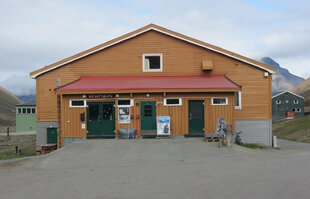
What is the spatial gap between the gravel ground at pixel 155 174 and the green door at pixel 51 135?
A: 16.9ft

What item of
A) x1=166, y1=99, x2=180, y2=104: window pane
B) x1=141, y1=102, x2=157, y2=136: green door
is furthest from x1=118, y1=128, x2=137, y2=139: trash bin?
x1=166, y1=99, x2=180, y2=104: window pane

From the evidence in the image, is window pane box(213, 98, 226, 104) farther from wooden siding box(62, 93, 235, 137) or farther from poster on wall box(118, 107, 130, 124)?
poster on wall box(118, 107, 130, 124)

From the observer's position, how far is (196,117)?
1752 centimetres

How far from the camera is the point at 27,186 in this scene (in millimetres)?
8719

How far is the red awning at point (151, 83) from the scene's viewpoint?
17000 millimetres

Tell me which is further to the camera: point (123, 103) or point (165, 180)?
point (123, 103)

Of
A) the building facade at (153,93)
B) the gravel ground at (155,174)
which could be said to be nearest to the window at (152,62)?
the building facade at (153,93)

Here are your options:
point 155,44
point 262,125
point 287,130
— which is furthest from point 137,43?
point 287,130

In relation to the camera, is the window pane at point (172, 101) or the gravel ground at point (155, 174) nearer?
the gravel ground at point (155, 174)

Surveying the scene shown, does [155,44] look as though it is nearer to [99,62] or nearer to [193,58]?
[193,58]

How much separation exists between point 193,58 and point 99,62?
20.2ft

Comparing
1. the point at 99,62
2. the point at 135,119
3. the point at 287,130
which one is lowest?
the point at 287,130

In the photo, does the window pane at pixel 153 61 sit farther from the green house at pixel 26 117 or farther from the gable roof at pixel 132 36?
the green house at pixel 26 117

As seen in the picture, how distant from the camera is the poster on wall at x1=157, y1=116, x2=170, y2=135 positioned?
56.6 ft
